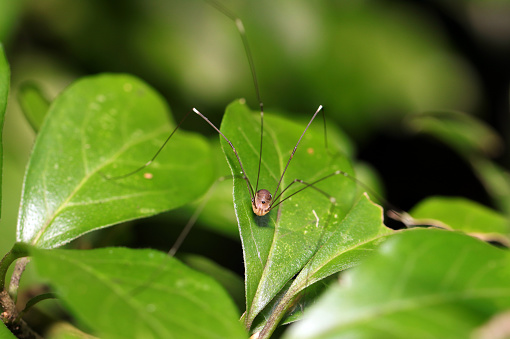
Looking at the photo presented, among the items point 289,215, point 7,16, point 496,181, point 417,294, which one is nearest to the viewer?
point 417,294

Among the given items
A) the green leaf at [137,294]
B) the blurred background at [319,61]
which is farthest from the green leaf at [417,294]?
the blurred background at [319,61]

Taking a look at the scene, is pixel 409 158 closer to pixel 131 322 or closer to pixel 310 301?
pixel 310 301

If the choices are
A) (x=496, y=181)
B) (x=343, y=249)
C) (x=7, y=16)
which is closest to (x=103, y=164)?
(x=343, y=249)

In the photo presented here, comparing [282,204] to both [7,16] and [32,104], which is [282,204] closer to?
[32,104]

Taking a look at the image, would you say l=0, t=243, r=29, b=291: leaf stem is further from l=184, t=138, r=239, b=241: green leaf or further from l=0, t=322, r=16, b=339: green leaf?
l=184, t=138, r=239, b=241: green leaf

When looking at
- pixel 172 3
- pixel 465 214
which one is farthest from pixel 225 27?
pixel 465 214
